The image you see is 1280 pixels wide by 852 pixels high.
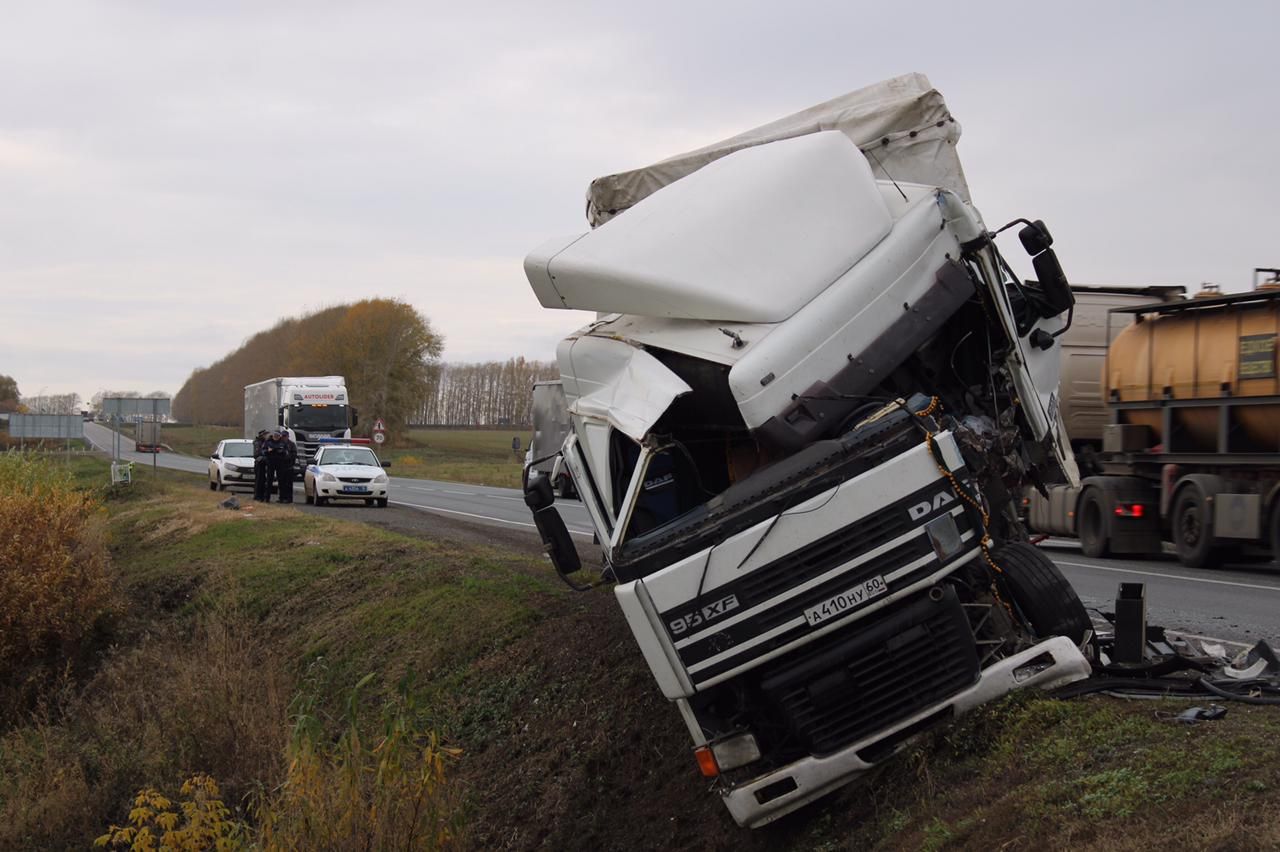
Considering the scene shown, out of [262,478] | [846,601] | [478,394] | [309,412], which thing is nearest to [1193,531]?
[846,601]

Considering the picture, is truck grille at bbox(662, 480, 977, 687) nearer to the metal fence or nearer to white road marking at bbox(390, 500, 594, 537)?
white road marking at bbox(390, 500, 594, 537)

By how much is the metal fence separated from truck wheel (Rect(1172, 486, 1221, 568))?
108 feet

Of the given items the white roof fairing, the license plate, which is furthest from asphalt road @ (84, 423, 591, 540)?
the license plate

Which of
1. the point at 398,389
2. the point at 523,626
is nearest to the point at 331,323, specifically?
the point at 398,389

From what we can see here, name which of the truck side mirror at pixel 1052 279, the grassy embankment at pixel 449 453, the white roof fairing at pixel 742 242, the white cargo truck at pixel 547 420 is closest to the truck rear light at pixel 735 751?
the white roof fairing at pixel 742 242

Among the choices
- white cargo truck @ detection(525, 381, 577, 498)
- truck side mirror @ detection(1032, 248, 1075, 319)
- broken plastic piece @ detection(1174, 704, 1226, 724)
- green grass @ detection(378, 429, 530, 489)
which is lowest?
green grass @ detection(378, 429, 530, 489)

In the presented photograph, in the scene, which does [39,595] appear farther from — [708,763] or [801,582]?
[801,582]

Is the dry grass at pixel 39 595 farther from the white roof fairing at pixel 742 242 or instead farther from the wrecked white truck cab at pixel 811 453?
the white roof fairing at pixel 742 242

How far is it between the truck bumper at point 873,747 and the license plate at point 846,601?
589 mm

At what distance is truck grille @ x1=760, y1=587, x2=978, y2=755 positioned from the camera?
5.48 meters

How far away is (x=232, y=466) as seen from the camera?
3438 cm

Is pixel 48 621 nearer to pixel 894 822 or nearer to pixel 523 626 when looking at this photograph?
pixel 523 626

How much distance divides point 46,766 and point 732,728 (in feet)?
25.5

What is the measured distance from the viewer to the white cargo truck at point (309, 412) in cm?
3572
